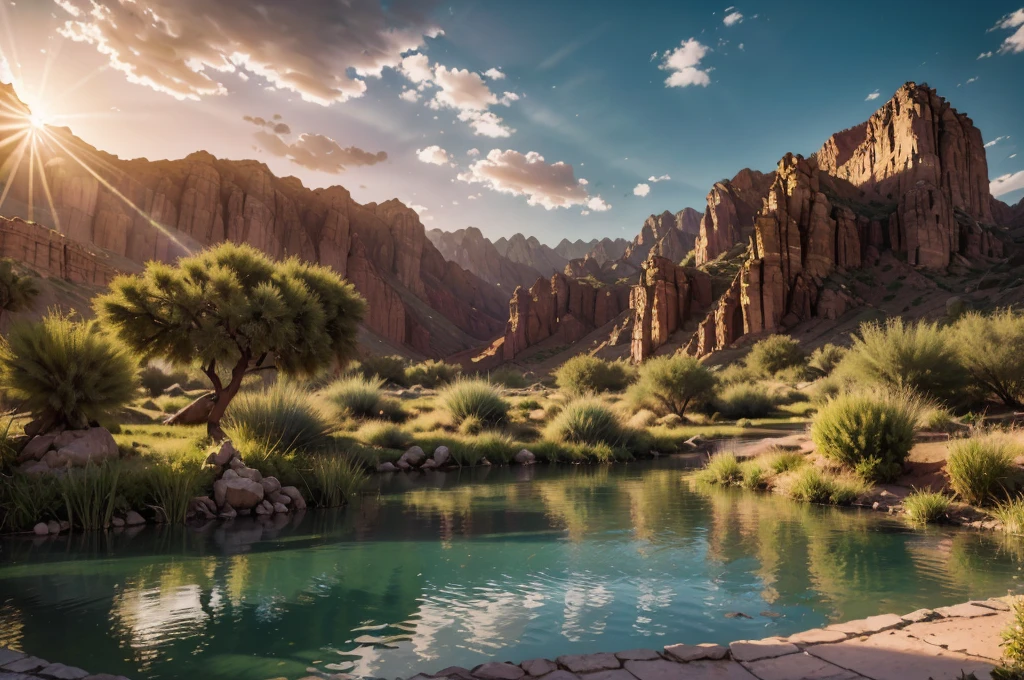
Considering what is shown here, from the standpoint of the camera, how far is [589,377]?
40031 mm

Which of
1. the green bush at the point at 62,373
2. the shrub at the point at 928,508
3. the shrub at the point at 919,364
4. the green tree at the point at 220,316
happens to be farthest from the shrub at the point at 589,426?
the green bush at the point at 62,373

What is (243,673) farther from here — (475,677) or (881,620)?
(881,620)

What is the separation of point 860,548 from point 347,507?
31.1 ft

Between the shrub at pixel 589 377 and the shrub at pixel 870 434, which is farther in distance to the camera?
the shrub at pixel 589 377

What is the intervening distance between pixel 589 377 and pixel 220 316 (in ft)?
87.0

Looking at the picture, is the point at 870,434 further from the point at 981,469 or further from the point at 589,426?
the point at 589,426

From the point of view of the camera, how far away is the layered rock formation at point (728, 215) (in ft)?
373

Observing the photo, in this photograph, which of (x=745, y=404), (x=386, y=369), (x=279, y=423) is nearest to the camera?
(x=279, y=423)

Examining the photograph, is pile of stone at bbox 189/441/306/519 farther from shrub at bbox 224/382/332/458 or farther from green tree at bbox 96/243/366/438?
green tree at bbox 96/243/366/438

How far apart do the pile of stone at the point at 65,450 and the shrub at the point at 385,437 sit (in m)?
8.39

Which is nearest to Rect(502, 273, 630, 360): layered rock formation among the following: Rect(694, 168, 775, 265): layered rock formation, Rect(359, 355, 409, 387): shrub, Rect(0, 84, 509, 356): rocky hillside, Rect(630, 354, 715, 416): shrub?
Rect(694, 168, 775, 265): layered rock formation

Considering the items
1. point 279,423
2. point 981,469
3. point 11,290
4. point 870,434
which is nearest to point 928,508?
point 981,469

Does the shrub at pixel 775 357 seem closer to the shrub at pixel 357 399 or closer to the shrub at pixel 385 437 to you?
the shrub at pixel 357 399

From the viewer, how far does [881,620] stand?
214 inches
